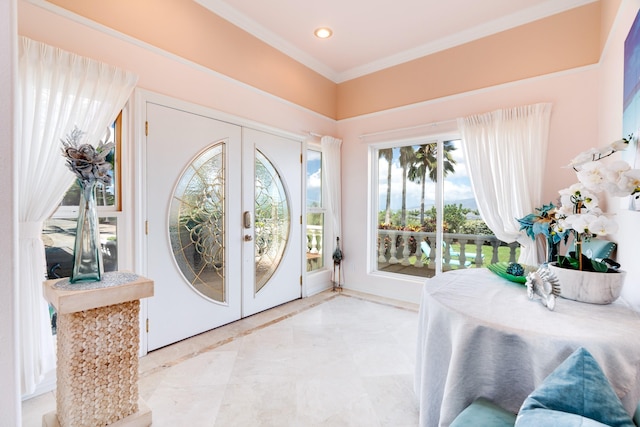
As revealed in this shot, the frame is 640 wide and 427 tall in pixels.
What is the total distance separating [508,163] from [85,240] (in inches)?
131

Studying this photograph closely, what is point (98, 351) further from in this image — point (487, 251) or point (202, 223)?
point (487, 251)

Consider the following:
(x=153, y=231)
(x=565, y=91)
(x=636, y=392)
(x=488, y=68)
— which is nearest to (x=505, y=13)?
(x=488, y=68)

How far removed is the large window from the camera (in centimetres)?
331

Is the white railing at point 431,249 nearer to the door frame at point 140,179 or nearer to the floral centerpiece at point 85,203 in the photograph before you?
the door frame at point 140,179

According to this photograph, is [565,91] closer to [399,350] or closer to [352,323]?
[399,350]

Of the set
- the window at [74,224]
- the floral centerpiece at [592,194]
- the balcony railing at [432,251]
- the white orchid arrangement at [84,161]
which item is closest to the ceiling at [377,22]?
the window at [74,224]

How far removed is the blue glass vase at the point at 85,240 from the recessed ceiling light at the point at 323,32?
8.63 ft

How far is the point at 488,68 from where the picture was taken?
3043mm

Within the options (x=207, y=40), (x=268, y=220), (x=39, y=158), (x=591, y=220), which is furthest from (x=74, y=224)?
(x=591, y=220)

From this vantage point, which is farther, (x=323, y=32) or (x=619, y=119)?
(x=323, y=32)

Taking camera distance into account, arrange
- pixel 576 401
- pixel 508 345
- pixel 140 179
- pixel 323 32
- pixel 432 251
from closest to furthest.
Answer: pixel 576 401
pixel 508 345
pixel 140 179
pixel 323 32
pixel 432 251

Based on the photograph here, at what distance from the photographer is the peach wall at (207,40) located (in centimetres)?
213

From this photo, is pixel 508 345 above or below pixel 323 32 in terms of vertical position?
below

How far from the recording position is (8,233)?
845 millimetres
